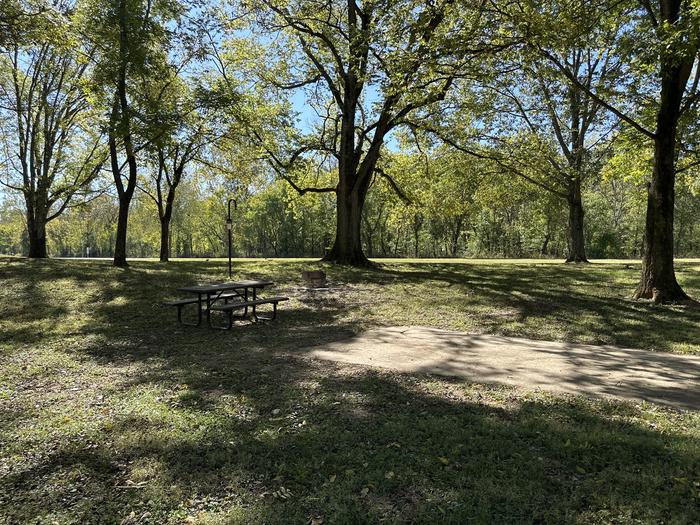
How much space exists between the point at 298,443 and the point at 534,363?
3710 mm

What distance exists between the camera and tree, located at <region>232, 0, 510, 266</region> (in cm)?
1065

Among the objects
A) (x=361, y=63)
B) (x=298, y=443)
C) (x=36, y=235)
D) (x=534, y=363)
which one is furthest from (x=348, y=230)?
(x=298, y=443)

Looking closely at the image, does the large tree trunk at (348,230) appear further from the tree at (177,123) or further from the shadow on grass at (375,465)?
the shadow on grass at (375,465)

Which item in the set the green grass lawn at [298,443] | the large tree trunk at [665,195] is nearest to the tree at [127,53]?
the green grass lawn at [298,443]

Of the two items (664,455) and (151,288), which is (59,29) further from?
(664,455)

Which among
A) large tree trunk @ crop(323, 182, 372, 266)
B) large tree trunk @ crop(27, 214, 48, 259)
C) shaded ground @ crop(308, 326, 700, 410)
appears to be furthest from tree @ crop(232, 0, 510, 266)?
large tree trunk @ crop(27, 214, 48, 259)

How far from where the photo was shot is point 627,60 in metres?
11.0

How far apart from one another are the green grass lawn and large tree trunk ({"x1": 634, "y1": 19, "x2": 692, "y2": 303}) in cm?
372

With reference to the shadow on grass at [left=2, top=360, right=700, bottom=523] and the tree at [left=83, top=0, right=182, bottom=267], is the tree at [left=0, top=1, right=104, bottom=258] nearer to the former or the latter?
the tree at [left=83, top=0, right=182, bottom=267]

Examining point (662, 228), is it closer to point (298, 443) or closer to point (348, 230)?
point (298, 443)

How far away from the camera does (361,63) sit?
17.4m

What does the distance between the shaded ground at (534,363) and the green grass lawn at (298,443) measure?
1.39 ft

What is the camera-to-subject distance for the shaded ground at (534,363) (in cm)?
498

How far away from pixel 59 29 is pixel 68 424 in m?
13.3
